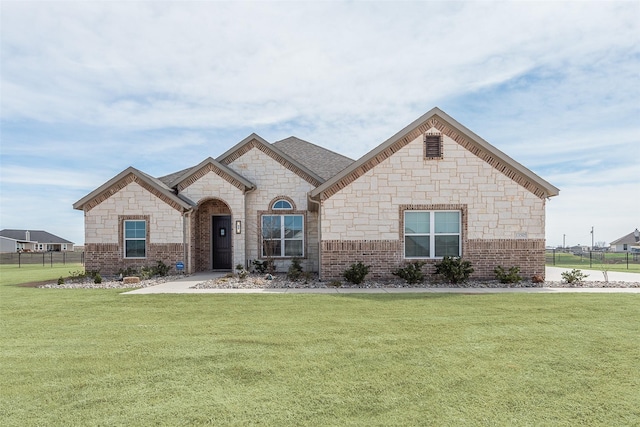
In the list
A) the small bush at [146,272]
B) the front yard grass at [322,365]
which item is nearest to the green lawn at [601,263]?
the front yard grass at [322,365]

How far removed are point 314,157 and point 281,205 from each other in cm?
419

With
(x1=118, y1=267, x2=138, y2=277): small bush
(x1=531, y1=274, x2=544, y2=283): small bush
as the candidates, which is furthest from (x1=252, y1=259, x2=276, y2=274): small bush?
(x1=531, y1=274, x2=544, y2=283): small bush

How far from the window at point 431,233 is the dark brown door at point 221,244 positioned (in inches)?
334

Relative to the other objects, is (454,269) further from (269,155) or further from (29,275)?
(29,275)

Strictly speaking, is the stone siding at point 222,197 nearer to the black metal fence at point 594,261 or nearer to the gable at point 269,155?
the gable at point 269,155

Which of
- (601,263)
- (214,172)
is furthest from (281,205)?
(601,263)

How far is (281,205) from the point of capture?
1780 cm

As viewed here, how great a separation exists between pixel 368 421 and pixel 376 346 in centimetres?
233

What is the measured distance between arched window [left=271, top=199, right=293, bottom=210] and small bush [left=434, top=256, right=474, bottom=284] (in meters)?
7.08

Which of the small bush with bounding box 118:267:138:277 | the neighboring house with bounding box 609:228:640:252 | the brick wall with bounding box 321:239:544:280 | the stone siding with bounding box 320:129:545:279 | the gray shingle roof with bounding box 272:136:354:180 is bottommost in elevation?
the neighboring house with bounding box 609:228:640:252

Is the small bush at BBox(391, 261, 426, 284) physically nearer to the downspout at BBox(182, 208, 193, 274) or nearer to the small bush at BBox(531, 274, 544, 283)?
the small bush at BBox(531, 274, 544, 283)

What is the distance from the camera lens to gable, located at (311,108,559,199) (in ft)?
45.4

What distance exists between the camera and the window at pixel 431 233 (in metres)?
14.0

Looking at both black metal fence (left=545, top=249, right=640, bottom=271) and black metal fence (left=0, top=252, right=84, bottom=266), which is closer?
black metal fence (left=545, top=249, right=640, bottom=271)
